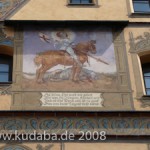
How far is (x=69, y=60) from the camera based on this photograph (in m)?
9.80

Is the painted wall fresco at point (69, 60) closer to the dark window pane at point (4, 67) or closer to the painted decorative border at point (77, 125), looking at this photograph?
the dark window pane at point (4, 67)

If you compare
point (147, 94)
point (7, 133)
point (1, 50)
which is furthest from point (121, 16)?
point (7, 133)

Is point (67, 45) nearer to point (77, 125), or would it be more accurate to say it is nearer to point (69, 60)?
point (69, 60)

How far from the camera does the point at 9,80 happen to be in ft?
31.8

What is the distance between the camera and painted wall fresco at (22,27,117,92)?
30.7 ft

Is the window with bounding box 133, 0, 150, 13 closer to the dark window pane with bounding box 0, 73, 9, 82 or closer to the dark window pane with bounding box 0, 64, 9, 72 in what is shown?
the dark window pane with bounding box 0, 64, 9, 72

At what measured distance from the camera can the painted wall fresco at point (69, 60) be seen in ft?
30.7

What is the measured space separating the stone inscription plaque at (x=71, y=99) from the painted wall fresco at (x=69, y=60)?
137 millimetres

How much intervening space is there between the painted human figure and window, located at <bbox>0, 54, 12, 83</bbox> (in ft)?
3.93

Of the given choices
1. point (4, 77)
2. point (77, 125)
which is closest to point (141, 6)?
point (4, 77)

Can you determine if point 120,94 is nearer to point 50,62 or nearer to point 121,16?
point 50,62

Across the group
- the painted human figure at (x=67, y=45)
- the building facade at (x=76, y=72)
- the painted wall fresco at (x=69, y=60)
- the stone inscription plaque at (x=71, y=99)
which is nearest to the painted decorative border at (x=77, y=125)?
the building facade at (x=76, y=72)

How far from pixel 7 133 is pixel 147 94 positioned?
119 inches

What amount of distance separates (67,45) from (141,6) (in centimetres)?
237
